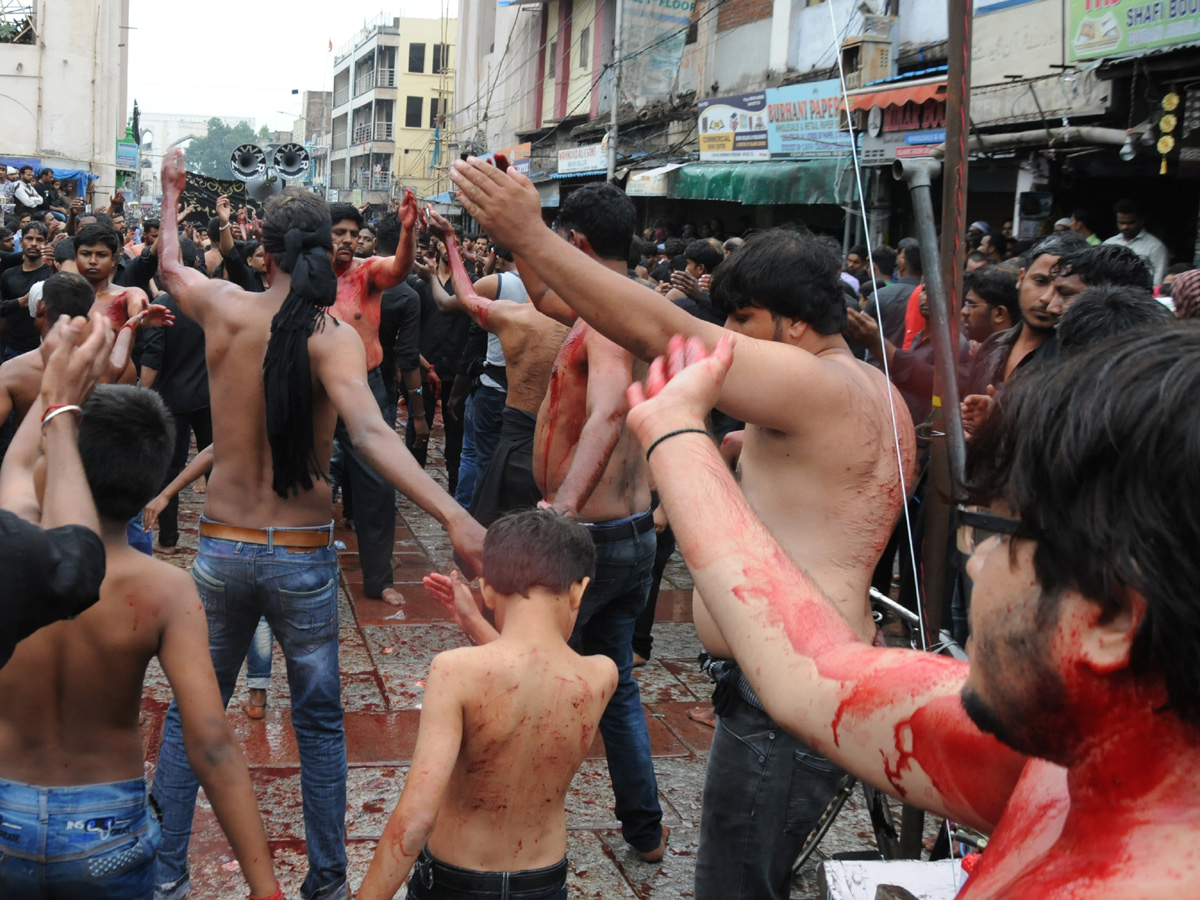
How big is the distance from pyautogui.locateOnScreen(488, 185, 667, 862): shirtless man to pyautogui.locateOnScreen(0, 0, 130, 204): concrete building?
32.1 metres

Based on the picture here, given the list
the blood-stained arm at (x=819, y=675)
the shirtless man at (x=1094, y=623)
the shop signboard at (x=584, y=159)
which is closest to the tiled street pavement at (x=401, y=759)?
the blood-stained arm at (x=819, y=675)

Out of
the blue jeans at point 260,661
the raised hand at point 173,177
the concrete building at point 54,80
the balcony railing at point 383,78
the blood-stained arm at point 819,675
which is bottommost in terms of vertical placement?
the blue jeans at point 260,661

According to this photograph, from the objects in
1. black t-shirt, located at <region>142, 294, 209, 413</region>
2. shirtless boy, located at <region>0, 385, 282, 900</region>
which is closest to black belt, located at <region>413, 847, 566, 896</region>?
shirtless boy, located at <region>0, 385, 282, 900</region>

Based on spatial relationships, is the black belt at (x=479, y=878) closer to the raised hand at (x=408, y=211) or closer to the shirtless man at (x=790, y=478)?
the shirtless man at (x=790, y=478)

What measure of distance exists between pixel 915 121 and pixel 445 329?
5981mm

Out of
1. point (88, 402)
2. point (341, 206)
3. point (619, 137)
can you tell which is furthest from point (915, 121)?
point (619, 137)

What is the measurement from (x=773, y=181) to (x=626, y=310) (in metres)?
13.2

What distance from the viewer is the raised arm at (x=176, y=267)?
338 cm

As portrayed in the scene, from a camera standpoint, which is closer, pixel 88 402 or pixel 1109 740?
pixel 1109 740

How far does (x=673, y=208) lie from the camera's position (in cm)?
2264

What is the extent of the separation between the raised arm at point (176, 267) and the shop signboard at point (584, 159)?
19.3 m

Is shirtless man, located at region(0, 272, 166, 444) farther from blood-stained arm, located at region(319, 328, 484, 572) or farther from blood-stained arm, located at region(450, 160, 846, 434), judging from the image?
Result: blood-stained arm, located at region(450, 160, 846, 434)

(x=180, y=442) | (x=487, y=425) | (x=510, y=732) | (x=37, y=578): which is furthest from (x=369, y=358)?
(x=37, y=578)

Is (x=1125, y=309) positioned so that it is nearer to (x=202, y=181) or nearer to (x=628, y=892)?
(x=628, y=892)
